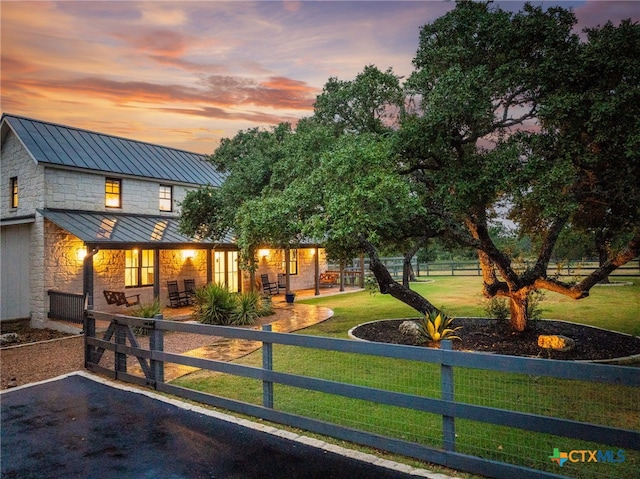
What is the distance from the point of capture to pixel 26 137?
14766 mm

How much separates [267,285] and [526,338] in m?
13.6

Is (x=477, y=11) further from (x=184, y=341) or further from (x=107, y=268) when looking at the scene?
(x=107, y=268)

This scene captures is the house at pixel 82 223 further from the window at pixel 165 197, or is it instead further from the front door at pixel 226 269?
the front door at pixel 226 269

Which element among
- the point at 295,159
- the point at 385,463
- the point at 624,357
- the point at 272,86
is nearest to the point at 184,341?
the point at 295,159

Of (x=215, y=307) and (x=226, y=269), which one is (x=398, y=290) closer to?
(x=215, y=307)

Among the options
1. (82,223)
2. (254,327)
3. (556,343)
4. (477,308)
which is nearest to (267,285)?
(254,327)

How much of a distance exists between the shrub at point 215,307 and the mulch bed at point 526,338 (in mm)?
4491

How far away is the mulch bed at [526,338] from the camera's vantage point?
8422 millimetres

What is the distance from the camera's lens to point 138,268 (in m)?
16.4

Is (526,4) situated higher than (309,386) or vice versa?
(526,4)

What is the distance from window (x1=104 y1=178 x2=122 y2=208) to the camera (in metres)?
16.1

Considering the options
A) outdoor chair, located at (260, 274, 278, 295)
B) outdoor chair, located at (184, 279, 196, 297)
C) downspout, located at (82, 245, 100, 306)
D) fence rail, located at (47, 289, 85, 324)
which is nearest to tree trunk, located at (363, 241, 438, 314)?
downspout, located at (82, 245, 100, 306)

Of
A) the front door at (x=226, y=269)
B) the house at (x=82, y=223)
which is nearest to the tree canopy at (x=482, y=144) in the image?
the house at (x=82, y=223)

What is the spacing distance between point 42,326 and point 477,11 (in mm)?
15830
